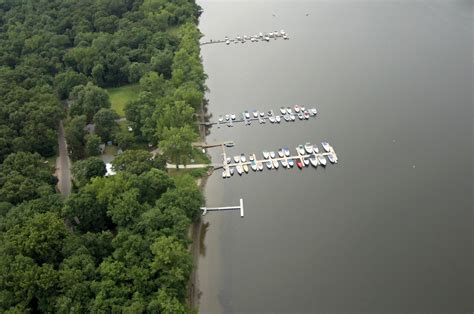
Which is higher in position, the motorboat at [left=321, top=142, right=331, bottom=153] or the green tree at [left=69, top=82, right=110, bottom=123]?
the green tree at [left=69, top=82, right=110, bottom=123]

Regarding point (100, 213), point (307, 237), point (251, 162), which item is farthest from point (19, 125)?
point (307, 237)

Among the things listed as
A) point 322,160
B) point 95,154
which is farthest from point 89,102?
point 322,160

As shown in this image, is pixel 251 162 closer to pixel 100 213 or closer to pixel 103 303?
pixel 100 213

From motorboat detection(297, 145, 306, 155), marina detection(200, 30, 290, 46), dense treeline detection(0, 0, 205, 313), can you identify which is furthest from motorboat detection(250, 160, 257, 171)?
marina detection(200, 30, 290, 46)

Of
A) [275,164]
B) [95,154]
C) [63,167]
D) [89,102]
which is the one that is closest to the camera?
[63,167]

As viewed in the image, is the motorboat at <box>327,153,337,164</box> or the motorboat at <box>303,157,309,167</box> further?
the motorboat at <box>303,157,309,167</box>

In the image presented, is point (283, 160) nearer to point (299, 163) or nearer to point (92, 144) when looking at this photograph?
point (299, 163)

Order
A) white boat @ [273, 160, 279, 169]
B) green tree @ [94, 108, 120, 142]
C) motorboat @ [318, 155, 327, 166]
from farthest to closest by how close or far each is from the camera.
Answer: green tree @ [94, 108, 120, 142], white boat @ [273, 160, 279, 169], motorboat @ [318, 155, 327, 166]

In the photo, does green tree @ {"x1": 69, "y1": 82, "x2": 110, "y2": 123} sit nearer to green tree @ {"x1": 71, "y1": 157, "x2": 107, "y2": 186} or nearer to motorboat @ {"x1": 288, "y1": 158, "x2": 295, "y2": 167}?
green tree @ {"x1": 71, "y1": 157, "x2": 107, "y2": 186}

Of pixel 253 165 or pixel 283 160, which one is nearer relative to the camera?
pixel 253 165
